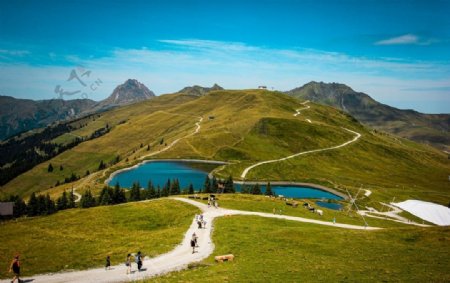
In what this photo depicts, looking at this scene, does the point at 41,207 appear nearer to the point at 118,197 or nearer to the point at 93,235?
the point at 118,197

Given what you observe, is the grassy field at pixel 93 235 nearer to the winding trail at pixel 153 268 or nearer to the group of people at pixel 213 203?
the winding trail at pixel 153 268

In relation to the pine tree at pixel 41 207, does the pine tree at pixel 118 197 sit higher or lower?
higher

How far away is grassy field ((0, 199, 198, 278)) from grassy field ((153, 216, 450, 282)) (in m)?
9.18

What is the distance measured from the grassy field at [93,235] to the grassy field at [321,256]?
30.1ft

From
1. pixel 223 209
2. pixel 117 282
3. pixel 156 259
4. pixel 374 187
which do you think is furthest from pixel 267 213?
pixel 374 187

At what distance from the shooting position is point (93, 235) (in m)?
53.6

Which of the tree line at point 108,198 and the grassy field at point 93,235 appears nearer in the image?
the grassy field at point 93,235

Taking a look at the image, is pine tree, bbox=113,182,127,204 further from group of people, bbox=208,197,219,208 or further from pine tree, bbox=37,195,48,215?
group of people, bbox=208,197,219,208

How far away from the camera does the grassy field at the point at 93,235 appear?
1599 inches

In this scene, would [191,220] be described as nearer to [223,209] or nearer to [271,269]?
[223,209]

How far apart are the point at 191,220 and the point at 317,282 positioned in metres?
33.6

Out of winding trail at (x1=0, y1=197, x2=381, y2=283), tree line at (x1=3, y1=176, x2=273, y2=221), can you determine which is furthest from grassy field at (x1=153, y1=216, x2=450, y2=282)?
tree line at (x1=3, y1=176, x2=273, y2=221)

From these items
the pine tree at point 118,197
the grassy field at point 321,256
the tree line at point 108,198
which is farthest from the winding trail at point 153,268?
the pine tree at point 118,197

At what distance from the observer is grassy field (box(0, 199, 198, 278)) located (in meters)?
40.6
